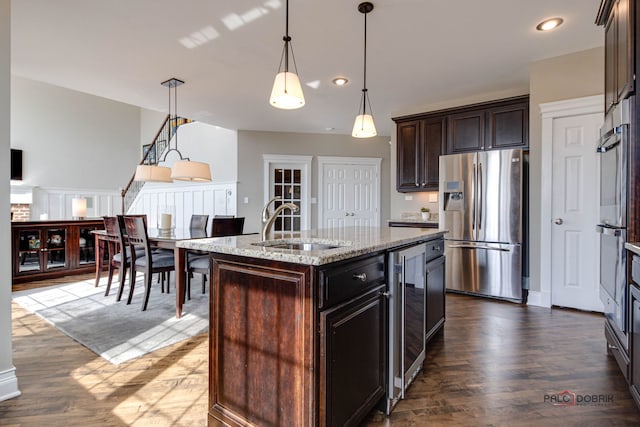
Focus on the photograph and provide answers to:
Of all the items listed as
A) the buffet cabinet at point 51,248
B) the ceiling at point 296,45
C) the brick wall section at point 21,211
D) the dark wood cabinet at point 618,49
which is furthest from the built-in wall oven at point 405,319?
the brick wall section at point 21,211

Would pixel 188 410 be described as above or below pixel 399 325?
below

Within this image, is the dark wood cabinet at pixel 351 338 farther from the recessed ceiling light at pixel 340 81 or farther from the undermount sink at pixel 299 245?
the recessed ceiling light at pixel 340 81

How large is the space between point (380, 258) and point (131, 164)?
907cm

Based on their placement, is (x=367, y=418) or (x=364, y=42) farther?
(x=364, y=42)

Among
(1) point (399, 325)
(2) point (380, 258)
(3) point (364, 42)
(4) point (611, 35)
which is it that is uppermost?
(3) point (364, 42)

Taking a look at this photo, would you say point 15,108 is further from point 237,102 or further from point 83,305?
point 83,305

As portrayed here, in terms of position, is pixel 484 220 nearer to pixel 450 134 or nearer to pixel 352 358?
pixel 450 134

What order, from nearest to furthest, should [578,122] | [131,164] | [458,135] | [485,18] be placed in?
1. [485,18]
2. [578,122]
3. [458,135]
4. [131,164]

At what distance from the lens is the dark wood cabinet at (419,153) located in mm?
4594

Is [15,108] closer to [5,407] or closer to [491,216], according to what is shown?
[5,407]

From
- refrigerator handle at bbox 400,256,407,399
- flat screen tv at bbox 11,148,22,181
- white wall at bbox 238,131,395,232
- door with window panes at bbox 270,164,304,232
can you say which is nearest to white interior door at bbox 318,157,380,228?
white wall at bbox 238,131,395,232

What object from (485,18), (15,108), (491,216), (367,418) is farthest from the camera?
(15,108)

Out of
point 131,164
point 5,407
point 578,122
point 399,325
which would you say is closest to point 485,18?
point 578,122

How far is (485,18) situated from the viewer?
269 centimetres
